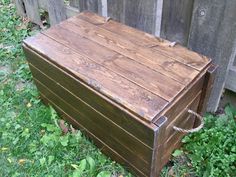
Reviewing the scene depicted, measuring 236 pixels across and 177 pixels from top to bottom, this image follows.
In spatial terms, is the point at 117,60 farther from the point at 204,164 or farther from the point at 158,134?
the point at 204,164

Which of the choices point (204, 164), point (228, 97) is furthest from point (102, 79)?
point (228, 97)

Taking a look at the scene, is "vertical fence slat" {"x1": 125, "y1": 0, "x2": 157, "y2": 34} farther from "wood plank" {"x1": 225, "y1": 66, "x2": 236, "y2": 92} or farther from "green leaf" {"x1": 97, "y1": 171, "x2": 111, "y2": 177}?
"green leaf" {"x1": 97, "y1": 171, "x2": 111, "y2": 177}

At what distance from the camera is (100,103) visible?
1686 mm

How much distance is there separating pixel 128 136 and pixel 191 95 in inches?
17.6

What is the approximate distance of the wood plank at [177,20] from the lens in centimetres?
194

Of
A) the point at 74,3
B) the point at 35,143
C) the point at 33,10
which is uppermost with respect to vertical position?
the point at 74,3

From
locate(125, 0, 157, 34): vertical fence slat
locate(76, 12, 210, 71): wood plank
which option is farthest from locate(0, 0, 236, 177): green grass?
locate(125, 0, 157, 34): vertical fence slat

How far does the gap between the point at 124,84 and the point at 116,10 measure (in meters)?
0.90

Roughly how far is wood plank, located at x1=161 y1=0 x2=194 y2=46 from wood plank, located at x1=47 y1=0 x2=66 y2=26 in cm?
117

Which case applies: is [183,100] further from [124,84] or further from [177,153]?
[177,153]

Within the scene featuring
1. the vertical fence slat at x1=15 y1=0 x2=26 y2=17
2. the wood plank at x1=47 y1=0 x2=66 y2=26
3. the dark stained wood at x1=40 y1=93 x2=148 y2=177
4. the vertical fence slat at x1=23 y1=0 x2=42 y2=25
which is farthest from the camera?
the vertical fence slat at x1=15 y1=0 x2=26 y2=17

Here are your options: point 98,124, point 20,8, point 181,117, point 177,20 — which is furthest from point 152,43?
point 20,8

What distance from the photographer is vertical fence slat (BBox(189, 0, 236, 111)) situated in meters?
1.75

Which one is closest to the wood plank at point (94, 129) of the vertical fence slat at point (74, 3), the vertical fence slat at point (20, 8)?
the vertical fence slat at point (74, 3)
